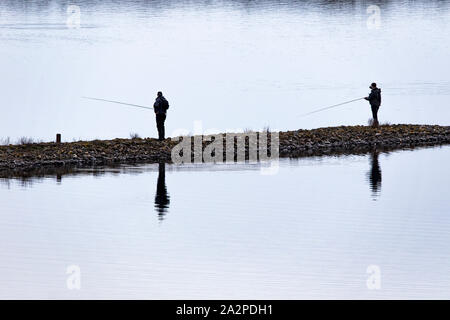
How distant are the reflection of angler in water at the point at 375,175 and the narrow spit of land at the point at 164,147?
2081 millimetres

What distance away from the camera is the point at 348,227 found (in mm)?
32125

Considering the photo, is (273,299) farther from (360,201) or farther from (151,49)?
→ (151,49)

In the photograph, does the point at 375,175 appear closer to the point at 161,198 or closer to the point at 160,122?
the point at 161,198

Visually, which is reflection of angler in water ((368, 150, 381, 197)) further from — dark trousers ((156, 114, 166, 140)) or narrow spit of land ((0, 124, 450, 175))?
dark trousers ((156, 114, 166, 140))

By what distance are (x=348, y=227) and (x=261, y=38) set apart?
278 ft

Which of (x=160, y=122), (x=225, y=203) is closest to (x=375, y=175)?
(x=225, y=203)

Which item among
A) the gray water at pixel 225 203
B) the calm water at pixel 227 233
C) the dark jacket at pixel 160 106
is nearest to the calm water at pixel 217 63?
the gray water at pixel 225 203

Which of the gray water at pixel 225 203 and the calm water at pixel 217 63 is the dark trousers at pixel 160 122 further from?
the calm water at pixel 217 63

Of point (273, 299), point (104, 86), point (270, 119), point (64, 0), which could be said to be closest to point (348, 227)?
point (273, 299)

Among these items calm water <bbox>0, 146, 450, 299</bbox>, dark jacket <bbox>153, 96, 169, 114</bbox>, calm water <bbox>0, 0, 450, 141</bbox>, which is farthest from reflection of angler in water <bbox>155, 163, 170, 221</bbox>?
calm water <bbox>0, 0, 450, 141</bbox>

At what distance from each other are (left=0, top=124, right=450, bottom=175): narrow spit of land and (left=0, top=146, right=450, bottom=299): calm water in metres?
2.13

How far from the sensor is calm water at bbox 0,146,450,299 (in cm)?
2627

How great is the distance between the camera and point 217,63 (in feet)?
342

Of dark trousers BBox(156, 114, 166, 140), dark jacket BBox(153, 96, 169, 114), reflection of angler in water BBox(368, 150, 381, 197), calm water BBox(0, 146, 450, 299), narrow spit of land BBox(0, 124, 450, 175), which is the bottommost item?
calm water BBox(0, 146, 450, 299)
